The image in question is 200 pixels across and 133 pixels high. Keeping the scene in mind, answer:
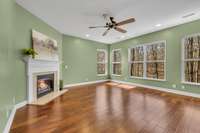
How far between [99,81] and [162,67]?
4091 millimetres

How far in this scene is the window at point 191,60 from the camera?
407 centimetres

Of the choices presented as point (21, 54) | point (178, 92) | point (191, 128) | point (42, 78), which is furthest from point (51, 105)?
point (178, 92)

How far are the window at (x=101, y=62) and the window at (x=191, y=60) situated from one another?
191 inches

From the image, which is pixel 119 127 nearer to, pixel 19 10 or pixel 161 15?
pixel 161 15

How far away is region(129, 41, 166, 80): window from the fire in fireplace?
4551mm

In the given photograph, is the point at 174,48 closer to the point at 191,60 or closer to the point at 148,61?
the point at 191,60

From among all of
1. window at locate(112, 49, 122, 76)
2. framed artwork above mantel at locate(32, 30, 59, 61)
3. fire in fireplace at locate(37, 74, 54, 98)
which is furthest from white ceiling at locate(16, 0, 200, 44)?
window at locate(112, 49, 122, 76)

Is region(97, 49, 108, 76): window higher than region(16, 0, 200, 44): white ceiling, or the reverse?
region(16, 0, 200, 44): white ceiling

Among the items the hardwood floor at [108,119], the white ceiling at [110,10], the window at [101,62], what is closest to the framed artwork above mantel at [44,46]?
the white ceiling at [110,10]

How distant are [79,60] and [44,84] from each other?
266 cm

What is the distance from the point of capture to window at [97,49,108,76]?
7787 mm

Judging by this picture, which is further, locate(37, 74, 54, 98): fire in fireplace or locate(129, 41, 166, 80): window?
locate(129, 41, 166, 80): window

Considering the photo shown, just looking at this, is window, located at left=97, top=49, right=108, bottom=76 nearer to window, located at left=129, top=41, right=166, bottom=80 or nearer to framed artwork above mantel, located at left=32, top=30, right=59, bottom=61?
window, located at left=129, top=41, right=166, bottom=80

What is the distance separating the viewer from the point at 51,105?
329 centimetres
